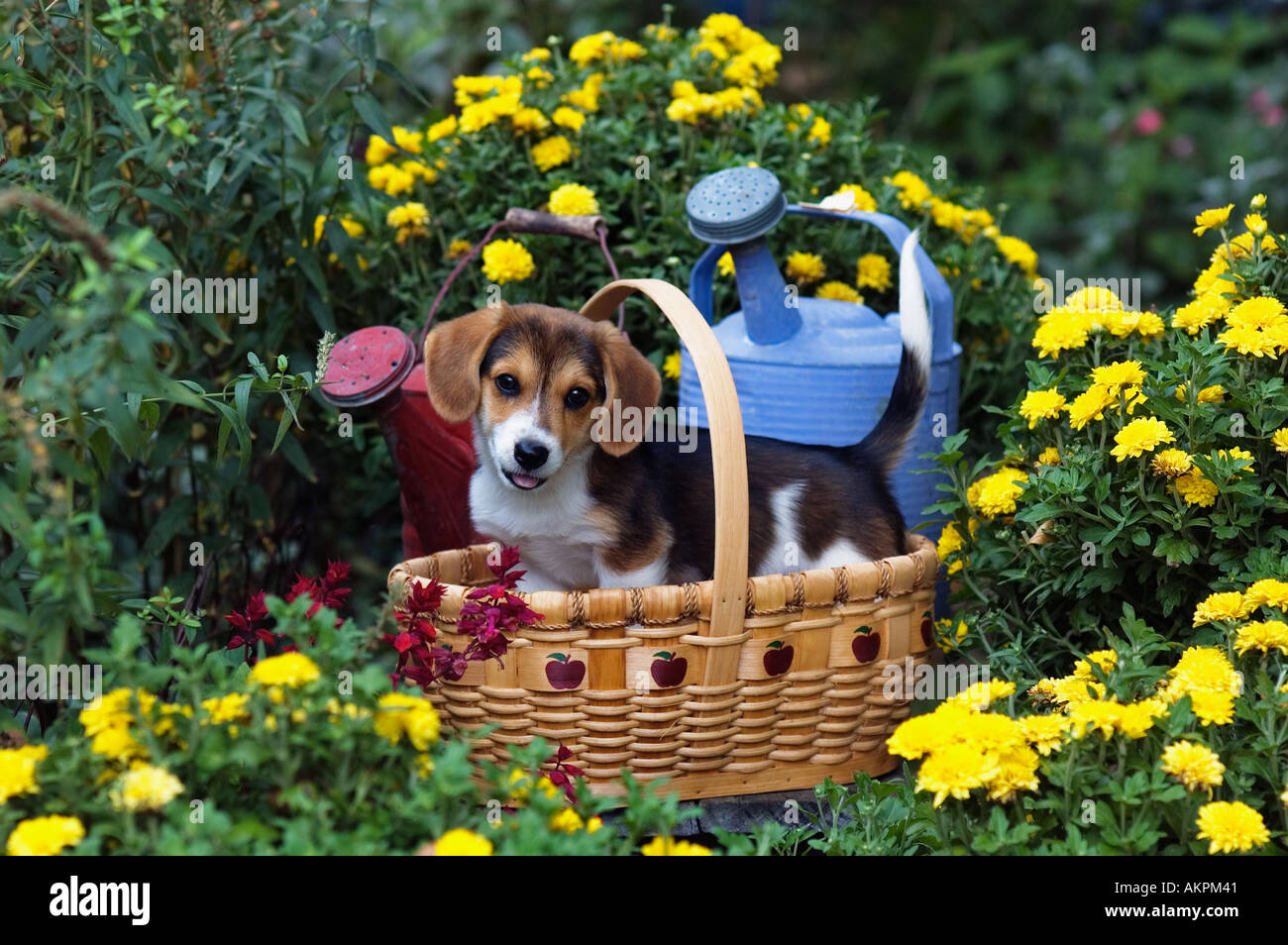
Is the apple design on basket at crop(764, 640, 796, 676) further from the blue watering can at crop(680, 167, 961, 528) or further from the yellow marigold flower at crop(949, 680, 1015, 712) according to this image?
the blue watering can at crop(680, 167, 961, 528)

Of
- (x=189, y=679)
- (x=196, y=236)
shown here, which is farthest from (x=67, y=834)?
(x=196, y=236)

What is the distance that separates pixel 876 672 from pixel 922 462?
2.61ft

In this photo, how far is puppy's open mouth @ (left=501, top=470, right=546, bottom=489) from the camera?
291cm

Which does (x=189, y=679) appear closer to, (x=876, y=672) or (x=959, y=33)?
(x=876, y=672)

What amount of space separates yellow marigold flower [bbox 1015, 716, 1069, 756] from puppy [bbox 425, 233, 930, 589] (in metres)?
1.06

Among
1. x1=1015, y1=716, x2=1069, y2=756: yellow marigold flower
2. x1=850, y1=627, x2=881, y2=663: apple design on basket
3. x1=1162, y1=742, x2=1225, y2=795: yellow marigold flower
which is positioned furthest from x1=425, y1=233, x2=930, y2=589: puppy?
x1=1162, y1=742, x2=1225, y2=795: yellow marigold flower

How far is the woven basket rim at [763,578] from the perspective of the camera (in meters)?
2.61

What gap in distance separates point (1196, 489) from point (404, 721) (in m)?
1.70

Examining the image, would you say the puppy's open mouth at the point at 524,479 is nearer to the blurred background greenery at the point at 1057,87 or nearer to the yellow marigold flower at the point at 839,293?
the yellow marigold flower at the point at 839,293

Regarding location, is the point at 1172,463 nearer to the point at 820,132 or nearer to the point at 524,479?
the point at 524,479

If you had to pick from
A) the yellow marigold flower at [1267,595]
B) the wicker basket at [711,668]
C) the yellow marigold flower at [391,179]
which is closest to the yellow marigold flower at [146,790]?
the wicker basket at [711,668]

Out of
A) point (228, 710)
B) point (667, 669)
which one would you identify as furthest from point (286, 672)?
point (667, 669)

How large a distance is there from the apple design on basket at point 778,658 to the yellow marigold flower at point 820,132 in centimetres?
192

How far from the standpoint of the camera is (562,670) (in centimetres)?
260
